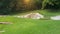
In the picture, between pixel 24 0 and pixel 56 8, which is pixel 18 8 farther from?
pixel 56 8

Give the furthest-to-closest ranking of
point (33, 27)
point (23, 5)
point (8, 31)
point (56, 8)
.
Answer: point (23, 5) → point (56, 8) → point (33, 27) → point (8, 31)

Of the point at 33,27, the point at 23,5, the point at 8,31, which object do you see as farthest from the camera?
the point at 23,5

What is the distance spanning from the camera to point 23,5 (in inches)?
1018

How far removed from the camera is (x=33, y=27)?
41.6ft

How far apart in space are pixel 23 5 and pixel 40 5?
6.86 ft

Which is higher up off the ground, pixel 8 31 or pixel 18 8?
pixel 8 31

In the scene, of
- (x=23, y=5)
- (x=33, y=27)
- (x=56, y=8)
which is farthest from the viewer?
(x=23, y=5)

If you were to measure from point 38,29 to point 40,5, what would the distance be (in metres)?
13.7

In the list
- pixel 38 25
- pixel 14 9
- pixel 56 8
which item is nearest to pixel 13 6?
pixel 14 9

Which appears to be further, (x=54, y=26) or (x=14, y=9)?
(x=14, y=9)

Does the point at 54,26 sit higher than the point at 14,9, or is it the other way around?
the point at 54,26

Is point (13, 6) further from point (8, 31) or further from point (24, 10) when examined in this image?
point (8, 31)

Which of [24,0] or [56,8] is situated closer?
[56,8]

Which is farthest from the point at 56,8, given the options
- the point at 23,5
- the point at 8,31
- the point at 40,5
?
the point at 8,31
